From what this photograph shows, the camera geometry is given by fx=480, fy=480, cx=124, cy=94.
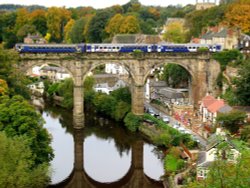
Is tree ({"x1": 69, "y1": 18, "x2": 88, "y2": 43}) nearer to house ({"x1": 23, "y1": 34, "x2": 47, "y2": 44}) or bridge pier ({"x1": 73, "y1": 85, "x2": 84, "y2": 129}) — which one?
house ({"x1": 23, "y1": 34, "x2": 47, "y2": 44})

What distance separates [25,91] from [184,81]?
1111 inches

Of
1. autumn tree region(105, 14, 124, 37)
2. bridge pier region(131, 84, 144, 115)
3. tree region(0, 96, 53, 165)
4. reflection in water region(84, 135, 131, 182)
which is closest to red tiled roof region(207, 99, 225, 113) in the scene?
bridge pier region(131, 84, 144, 115)

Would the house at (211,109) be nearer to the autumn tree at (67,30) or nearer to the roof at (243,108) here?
the roof at (243,108)

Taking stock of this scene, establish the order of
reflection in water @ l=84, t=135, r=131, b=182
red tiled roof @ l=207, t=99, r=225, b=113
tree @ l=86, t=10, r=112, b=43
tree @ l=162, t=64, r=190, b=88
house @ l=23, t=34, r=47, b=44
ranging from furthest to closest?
tree @ l=86, t=10, r=112, b=43
house @ l=23, t=34, r=47, b=44
tree @ l=162, t=64, r=190, b=88
red tiled roof @ l=207, t=99, r=225, b=113
reflection in water @ l=84, t=135, r=131, b=182

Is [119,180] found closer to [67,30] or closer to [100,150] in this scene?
[100,150]

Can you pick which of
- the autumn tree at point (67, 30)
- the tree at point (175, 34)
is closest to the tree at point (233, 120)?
the tree at point (175, 34)

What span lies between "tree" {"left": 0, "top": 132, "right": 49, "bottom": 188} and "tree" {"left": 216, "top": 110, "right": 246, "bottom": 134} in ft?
59.2

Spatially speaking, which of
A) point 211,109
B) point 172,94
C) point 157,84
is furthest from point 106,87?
point 211,109

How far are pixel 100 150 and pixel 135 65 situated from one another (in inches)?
481

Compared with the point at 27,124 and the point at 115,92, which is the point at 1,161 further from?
the point at 115,92

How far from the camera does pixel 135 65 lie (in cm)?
5441

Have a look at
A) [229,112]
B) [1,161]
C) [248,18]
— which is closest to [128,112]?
[229,112]

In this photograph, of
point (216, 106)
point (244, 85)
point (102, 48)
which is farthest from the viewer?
point (102, 48)

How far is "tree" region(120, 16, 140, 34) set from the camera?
96.6m
